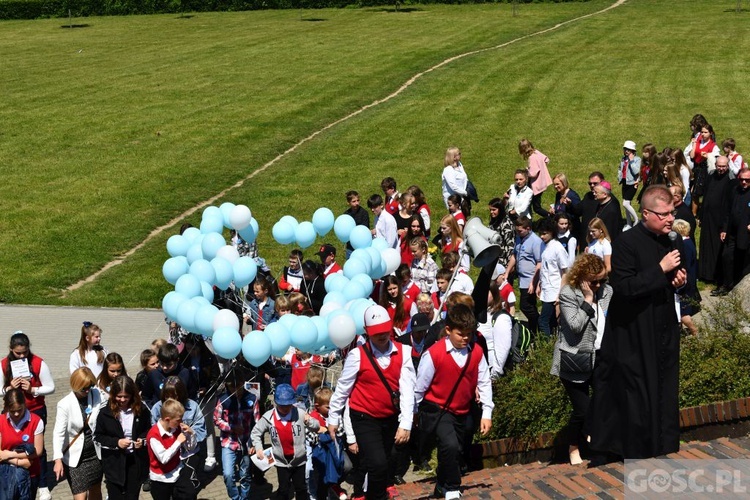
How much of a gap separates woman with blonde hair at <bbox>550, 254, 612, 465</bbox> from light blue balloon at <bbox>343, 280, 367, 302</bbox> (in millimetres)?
3087

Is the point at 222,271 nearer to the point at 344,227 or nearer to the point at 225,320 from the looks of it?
the point at 225,320

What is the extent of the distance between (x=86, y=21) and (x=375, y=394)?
170ft

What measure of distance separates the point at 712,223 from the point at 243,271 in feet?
28.7

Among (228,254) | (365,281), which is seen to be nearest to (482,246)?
(365,281)

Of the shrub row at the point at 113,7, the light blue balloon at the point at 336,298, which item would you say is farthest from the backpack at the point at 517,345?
the shrub row at the point at 113,7

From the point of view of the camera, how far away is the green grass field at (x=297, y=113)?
74.6ft

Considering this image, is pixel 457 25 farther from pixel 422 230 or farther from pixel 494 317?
pixel 494 317

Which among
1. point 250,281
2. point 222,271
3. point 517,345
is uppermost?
point 222,271

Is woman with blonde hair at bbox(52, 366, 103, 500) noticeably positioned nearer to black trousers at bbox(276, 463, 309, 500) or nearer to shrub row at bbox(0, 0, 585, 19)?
black trousers at bbox(276, 463, 309, 500)

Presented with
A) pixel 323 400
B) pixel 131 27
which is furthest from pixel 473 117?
pixel 131 27

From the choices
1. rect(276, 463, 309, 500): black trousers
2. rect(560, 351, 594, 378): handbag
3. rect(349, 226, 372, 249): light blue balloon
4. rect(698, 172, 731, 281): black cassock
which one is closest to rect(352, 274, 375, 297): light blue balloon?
rect(349, 226, 372, 249): light blue balloon

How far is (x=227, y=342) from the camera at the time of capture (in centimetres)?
1046

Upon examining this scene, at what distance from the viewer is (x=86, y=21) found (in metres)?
56.0

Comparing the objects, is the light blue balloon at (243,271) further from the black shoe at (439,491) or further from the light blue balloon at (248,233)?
the black shoe at (439,491)
